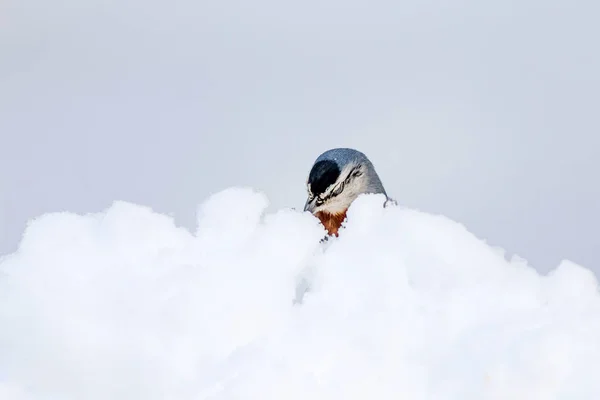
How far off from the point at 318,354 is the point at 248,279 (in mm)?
303

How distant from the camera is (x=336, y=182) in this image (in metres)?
5.76

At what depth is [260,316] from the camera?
2072 millimetres

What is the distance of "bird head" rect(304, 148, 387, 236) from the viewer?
5641 mm

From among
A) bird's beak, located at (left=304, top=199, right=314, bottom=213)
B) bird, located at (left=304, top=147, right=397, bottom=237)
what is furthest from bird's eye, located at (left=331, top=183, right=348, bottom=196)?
bird's beak, located at (left=304, top=199, right=314, bottom=213)

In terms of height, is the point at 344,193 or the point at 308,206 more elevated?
the point at 344,193

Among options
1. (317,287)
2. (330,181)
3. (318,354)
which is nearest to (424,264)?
(317,287)

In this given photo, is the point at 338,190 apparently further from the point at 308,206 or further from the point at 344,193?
the point at 308,206

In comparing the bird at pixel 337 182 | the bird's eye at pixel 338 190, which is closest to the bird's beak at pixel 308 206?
the bird at pixel 337 182

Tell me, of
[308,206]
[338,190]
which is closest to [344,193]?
[338,190]

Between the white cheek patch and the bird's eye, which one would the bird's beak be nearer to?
the white cheek patch

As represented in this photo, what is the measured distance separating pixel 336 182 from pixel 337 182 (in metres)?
0.01

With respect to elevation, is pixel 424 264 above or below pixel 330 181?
below

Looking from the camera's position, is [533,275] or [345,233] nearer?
[533,275]

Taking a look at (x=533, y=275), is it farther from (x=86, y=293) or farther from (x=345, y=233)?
(x=86, y=293)
